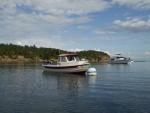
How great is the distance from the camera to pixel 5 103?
2102cm

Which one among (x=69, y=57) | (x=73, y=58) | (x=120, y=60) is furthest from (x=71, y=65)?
(x=120, y=60)

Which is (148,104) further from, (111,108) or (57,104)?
(57,104)

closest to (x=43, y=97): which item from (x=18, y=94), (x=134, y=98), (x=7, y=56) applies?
(x=18, y=94)

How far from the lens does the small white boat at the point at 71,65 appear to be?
169 ft

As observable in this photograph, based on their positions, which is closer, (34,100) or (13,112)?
(13,112)

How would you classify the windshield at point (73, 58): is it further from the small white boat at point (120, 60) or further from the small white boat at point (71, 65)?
the small white boat at point (120, 60)

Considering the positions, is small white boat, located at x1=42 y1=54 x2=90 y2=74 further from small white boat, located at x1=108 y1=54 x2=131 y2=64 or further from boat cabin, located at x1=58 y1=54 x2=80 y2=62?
small white boat, located at x1=108 y1=54 x2=131 y2=64

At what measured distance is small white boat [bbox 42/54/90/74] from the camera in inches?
2023

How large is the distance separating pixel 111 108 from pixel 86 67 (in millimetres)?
32010

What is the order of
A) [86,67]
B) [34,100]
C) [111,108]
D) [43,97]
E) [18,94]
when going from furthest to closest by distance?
[86,67]
[18,94]
[43,97]
[34,100]
[111,108]

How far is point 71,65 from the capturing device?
5238 cm

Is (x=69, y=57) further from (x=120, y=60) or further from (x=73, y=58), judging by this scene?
(x=120, y=60)

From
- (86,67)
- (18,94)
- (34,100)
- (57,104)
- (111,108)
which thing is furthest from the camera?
(86,67)

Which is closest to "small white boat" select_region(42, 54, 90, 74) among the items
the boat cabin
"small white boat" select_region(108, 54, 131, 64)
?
the boat cabin
